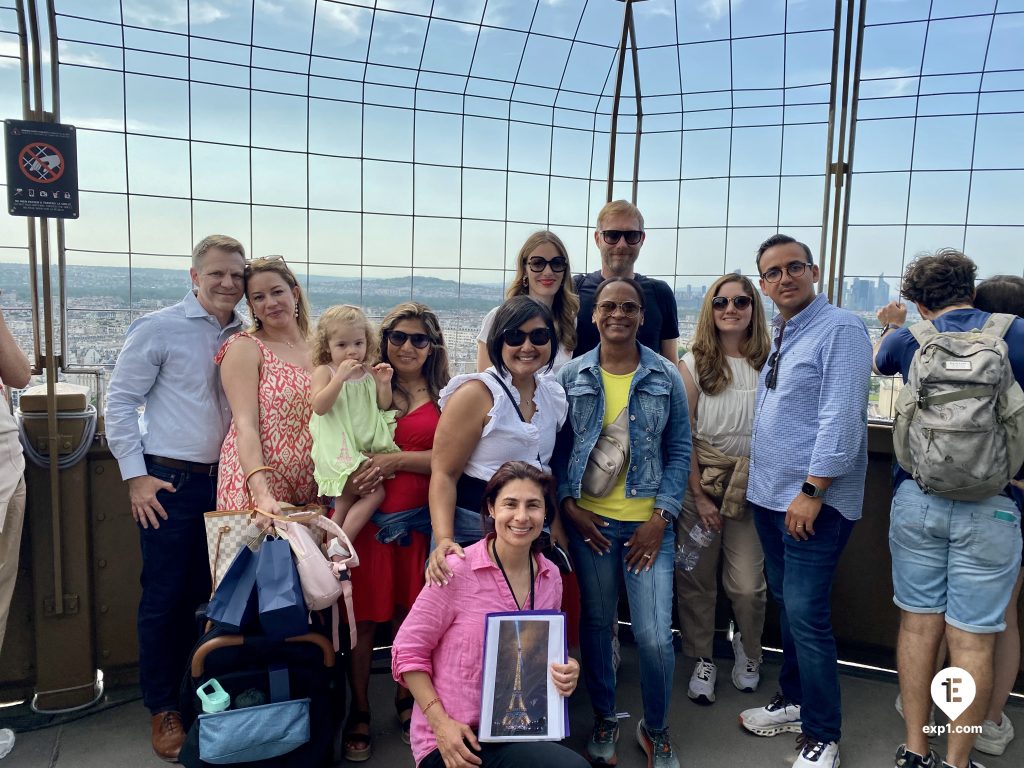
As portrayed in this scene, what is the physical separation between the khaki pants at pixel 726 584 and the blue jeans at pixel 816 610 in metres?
0.43

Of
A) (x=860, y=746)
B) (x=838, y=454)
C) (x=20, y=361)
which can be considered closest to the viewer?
(x=838, y=454)

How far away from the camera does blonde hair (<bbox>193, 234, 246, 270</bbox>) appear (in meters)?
2.78

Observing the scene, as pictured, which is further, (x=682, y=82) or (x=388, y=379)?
(x=682, y=82)

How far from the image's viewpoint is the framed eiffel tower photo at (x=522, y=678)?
2088mm

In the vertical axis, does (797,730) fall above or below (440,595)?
below

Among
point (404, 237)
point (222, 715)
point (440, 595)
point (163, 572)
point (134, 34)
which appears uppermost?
point (134, 34)

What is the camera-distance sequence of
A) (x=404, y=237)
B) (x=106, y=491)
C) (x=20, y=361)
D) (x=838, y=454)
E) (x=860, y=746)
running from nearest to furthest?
(x=838, y=454) → (x=20, y=361) → (x=860, y=746) → (x=106, y=491) → (x=404, y=237)

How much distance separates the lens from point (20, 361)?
8.86ft

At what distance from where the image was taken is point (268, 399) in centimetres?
272

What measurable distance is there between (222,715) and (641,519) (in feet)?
5.17

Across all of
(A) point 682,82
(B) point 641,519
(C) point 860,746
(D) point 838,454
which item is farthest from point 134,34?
(C) point 860,746

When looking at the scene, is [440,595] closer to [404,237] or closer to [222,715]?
[222,715]

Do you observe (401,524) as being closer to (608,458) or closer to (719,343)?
(608,458)

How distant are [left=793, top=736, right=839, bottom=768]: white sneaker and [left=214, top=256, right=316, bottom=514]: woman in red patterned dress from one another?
2.17 meters
